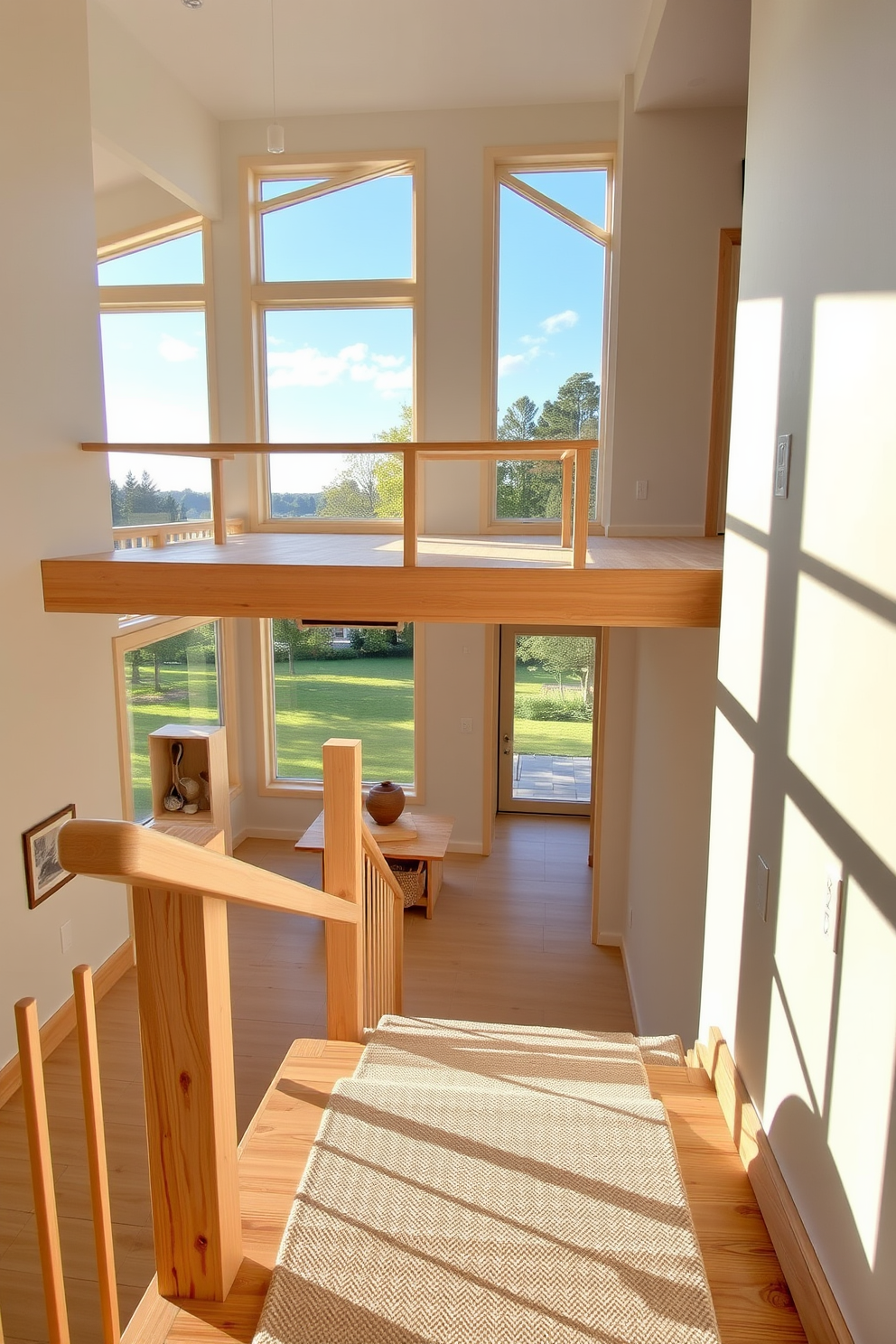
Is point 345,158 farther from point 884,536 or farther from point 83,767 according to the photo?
point 884,536

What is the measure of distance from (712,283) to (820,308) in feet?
→ 13.8

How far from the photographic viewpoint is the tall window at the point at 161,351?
6625 millimetres

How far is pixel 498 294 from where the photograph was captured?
22.4 feet

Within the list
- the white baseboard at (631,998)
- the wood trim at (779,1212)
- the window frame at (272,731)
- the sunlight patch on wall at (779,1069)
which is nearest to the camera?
the wood trim at (779,1212)

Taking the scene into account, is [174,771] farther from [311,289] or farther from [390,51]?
[390,51]

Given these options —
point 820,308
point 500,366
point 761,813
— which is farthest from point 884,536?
point 500,366

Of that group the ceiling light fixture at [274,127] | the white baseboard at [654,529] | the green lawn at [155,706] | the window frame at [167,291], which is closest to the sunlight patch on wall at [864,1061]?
A: the white baseboard at [654,529]

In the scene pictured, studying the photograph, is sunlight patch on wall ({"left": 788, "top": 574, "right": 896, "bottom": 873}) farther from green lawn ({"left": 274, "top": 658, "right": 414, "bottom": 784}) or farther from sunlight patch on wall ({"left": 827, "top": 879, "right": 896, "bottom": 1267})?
green lawn ({"left": 274, "top": 658, "right": 414, "bottom": 784})

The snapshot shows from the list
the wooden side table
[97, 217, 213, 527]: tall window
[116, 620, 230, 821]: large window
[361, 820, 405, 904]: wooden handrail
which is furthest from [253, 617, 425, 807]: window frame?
[361, 820, 405, 904]: wooden handrail

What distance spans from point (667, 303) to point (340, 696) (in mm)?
4179

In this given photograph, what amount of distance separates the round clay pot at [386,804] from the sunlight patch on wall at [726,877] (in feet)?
12.8

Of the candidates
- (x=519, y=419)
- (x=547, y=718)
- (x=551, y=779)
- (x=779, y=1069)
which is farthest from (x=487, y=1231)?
(x=551, y=779)

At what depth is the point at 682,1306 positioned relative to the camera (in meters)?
1.51

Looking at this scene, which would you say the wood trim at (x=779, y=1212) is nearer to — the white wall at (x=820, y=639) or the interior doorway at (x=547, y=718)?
the white wall at (x=820, y=639)
